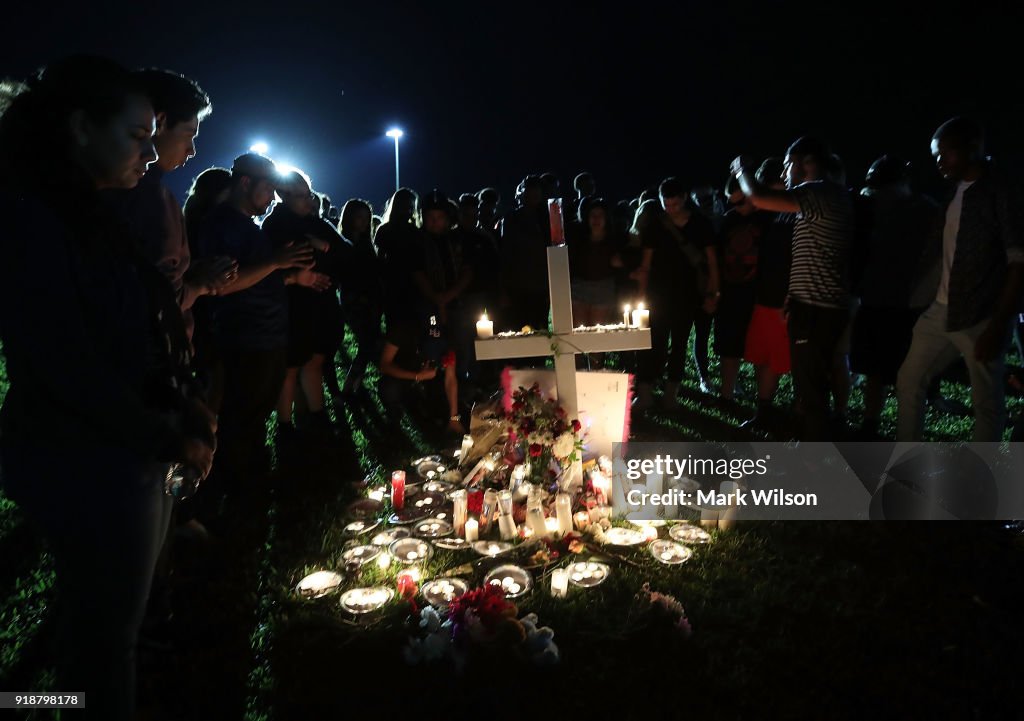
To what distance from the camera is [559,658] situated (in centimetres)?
248

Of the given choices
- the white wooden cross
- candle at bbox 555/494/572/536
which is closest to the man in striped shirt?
the white wooden cross

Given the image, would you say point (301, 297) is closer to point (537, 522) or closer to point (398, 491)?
point (398, 491)

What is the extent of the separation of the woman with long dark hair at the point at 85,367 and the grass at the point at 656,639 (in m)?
1.02

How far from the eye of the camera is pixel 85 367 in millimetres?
1336

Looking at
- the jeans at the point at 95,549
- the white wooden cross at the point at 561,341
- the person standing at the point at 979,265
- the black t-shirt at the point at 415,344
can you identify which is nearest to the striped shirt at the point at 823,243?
the person standing at the point at 979,265

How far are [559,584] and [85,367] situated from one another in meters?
2.28

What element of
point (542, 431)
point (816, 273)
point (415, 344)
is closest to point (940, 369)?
point (816, 273)

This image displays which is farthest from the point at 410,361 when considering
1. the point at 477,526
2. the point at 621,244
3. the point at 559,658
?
the point at 559,658

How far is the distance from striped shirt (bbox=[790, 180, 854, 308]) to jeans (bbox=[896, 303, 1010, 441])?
0.55 metres

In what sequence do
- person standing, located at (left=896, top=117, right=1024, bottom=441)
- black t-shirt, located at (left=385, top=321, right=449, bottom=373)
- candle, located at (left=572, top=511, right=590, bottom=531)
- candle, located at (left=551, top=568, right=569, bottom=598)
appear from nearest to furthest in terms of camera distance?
candle, located at (left=551, top=568, right=569, bottom=598) < person standing, located at (left=896, top=117, right=1024, bottom=441) < candle, located at (left=572, top=511, right=590, bottom=531) < black t-shirt, located at (left=385, top=321, right=449, bottom=373)

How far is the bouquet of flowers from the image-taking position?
3.72 meters

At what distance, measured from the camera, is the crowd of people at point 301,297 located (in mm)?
1398

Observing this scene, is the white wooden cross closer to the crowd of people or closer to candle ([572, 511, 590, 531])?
candle ([572, 511, 590, 531])

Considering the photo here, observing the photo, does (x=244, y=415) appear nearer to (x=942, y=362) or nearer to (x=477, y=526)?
(x=477, y=526)
